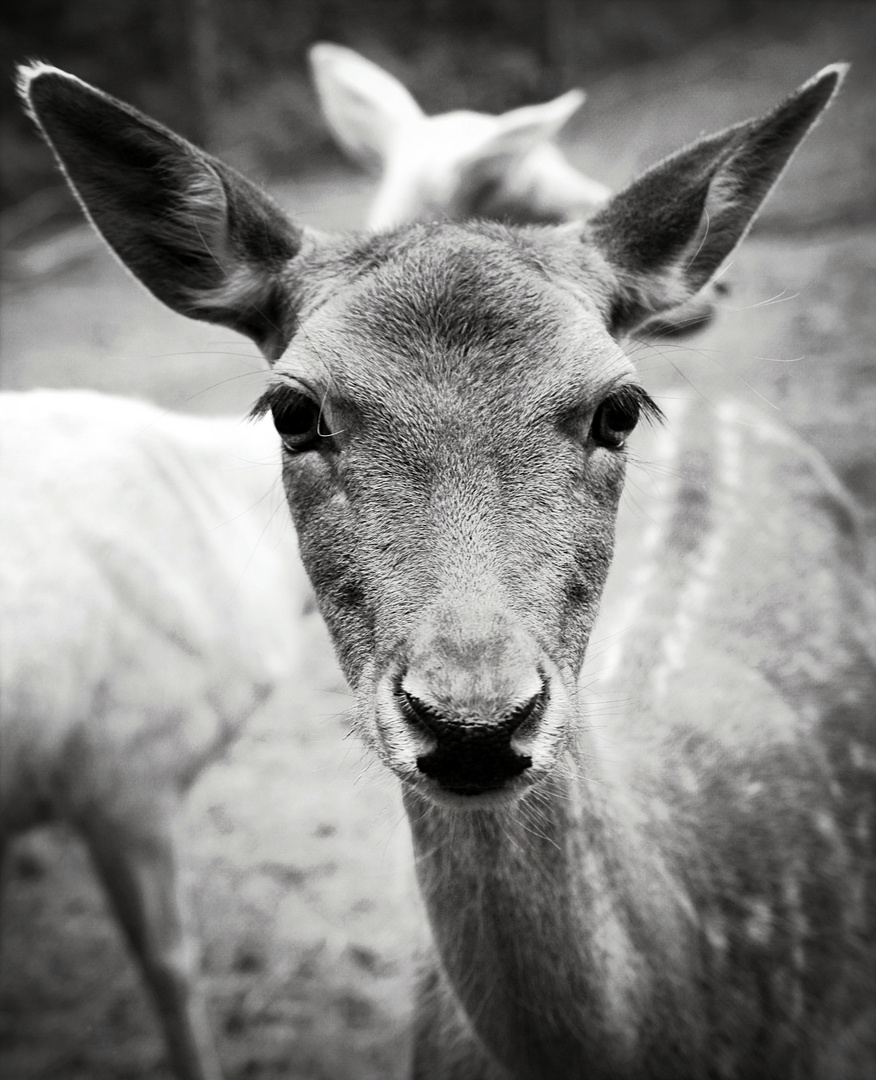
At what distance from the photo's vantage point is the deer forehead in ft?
6.69

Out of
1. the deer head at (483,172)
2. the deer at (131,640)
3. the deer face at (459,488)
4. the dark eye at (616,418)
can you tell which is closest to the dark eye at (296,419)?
the deer face at (459,488)

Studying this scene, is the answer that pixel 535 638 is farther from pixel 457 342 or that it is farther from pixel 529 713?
pixel 457 342

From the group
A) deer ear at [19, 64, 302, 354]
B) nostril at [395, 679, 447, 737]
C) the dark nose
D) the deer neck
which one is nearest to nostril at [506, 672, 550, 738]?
the dark nose

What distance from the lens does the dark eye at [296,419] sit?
7.17 ft

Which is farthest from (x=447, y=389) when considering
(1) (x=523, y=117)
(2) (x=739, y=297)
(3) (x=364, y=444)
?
(2) (x=739, y=297)

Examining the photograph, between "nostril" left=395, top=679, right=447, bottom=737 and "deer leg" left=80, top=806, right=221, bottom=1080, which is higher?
"nostril" left=395, top=679, right=447, bottom=737

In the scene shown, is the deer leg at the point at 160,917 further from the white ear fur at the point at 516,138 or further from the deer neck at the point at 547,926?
the white ear fur at the point at 516,138

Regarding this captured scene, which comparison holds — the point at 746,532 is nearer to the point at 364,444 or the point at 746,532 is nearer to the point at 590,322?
the point at 590,322

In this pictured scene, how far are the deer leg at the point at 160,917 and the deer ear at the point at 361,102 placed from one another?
427 centimetres

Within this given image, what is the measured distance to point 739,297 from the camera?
8.98 metres

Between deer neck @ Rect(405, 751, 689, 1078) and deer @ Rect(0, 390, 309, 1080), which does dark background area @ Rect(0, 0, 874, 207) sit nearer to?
deer @ Rect(0, 390, 309, 1080)

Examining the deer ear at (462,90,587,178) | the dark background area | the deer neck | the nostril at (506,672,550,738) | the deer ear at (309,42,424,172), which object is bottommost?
the deer neck

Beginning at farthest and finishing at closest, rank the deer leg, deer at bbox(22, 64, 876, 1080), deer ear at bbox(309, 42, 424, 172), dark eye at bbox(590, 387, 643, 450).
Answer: deer ear at bbox(309, 42, 424, 172) < the deer leg < dark eye at bbox(590, 387, 643, 450) < deer at bbox(22, 64, 876, 1080)

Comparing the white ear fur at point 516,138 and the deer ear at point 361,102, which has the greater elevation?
the deer ear at point 361,102
